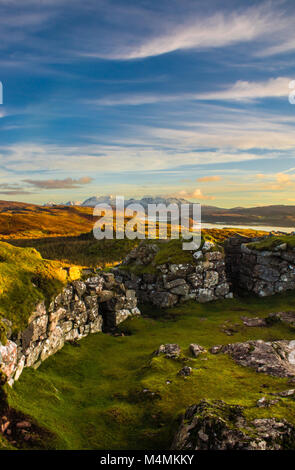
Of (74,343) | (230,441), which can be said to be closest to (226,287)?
(74,343)

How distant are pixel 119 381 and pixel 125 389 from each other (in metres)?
1.46

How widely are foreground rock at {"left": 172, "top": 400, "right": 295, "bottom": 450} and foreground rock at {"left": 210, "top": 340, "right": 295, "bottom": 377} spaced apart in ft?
23.3

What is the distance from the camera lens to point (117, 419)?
11.6 m

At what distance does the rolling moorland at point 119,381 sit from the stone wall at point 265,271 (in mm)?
9192

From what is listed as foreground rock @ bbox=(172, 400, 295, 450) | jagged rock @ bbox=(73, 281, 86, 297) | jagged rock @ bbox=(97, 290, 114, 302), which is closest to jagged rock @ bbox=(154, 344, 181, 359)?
jagged rock @ bbox=(73, 281, 86, 297)

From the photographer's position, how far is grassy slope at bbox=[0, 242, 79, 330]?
47.3 feet

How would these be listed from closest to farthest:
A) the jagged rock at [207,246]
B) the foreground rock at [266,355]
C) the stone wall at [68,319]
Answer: the stone wall at [68,319]
the foreground rock at [266,355]
the jagged rock at [207,246]

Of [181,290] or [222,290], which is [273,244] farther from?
[181,290]

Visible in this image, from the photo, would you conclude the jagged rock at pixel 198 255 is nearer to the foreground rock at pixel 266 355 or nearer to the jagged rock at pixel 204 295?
Answer: the jagged rock at pixel 204 295

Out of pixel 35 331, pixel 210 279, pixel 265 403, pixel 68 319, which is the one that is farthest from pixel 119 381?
pixel 210 279

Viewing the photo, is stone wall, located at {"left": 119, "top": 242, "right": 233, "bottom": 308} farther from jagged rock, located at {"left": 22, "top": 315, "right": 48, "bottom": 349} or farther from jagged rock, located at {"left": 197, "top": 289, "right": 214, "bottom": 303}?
jagged rock, located at {"left": 22, "top": 315, "right": 48, "bottom": 349}

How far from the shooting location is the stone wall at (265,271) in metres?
33.5

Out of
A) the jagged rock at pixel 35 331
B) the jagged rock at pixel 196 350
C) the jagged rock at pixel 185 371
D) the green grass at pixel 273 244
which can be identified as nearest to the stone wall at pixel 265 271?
the green grass at pixel 273 244

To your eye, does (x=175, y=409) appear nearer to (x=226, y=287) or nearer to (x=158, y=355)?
(x=158, y=355)
